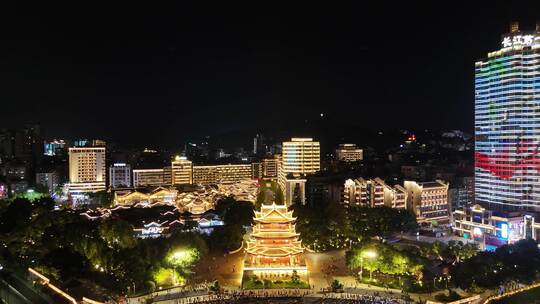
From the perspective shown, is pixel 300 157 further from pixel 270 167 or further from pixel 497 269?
pixel 497 269

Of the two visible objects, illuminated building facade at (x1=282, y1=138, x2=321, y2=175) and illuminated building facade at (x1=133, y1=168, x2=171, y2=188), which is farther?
illuminated building facade at (x1=133, y1=168, x2=171, y2=188)

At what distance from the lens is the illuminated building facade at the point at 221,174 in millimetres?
67250

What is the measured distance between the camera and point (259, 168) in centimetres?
7162

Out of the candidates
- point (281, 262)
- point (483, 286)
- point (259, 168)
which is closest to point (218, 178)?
point (259, 168)

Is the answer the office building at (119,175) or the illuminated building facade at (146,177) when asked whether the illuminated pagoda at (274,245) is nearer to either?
the illuminated building facade at (146,177)

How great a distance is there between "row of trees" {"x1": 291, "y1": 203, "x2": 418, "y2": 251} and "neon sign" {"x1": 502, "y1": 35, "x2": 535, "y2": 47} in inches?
529

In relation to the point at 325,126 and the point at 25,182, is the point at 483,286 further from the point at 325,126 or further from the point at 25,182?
the point at 325,126

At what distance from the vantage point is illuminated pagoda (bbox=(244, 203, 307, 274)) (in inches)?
990

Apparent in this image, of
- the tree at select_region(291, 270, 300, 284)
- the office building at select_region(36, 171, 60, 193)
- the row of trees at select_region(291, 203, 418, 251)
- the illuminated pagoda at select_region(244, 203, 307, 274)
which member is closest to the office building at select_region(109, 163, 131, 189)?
the office building at select_region(36, 171, 60, 193)

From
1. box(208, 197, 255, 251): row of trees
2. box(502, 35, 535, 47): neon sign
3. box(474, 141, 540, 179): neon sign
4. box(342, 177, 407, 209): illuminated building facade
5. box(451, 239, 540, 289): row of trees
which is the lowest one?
box(451, 239, 540, 289): row of trees

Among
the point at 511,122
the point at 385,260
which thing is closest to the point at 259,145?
the point at 511,122

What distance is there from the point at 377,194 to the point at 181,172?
31409 mm

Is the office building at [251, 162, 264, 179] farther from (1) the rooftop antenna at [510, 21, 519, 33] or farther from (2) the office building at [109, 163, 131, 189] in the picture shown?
(1) the rooftop antenna at [510, 21, 519, 33]

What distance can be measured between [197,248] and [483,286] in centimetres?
1380
